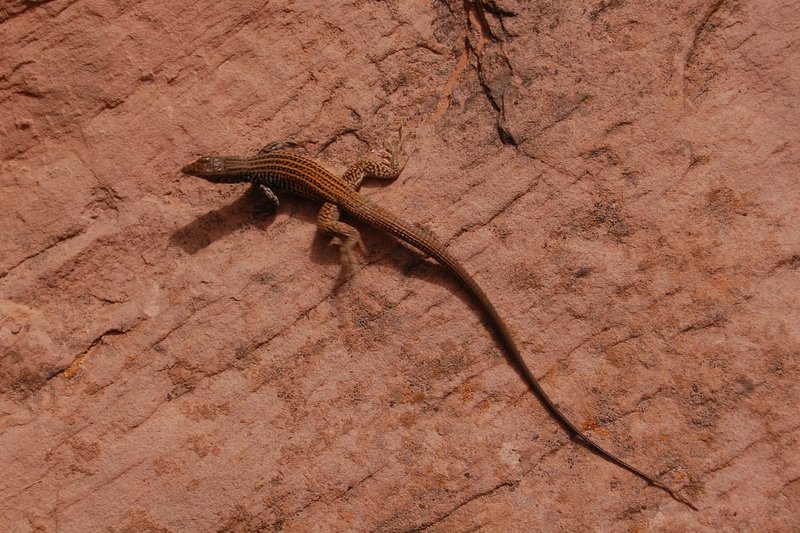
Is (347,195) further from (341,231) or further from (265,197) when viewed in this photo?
(265,197)

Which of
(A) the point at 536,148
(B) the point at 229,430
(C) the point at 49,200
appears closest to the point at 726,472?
(A) the point at 536,148

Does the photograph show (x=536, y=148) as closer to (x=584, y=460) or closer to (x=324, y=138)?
(x=324, y=138)

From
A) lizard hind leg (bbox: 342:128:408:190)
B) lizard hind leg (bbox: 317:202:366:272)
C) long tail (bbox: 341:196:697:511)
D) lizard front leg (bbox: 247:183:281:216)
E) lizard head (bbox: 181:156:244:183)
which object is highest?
lizard head (bbox: 181:156:244:183)

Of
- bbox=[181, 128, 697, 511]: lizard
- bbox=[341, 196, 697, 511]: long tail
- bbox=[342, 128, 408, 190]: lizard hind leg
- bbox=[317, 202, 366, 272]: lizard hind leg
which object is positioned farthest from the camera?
bbox=[342, 128, 408, 190]: lizard hind leg

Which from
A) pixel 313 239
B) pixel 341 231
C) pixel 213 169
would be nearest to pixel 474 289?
pixel 341 231

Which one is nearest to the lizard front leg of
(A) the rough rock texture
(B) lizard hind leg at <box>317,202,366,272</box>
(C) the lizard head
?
(A) the rough rock texture

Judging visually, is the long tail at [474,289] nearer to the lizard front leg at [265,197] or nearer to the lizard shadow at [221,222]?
the lizard front leg at [265,197]

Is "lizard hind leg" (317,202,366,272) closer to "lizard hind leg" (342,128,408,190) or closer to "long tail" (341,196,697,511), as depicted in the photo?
"long tail" (341,196,697,511)

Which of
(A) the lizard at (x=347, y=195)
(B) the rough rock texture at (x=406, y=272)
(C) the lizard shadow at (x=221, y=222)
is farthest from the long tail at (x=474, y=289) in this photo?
(C) the lizard shadow at (x=221, y=222)
